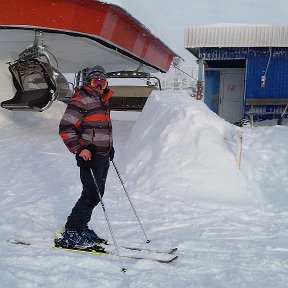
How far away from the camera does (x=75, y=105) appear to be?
372cm

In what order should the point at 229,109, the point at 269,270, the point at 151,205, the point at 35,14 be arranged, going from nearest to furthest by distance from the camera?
the point at 269,270 < the point at 151,205 < the point at 35,14 < the point at 229,109

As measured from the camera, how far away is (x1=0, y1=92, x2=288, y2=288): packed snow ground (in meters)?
3.17

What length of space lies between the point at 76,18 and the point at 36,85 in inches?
81.6

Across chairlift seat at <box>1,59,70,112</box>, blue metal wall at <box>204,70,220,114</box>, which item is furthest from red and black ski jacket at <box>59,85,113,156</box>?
blue metal wall at <box>204,70,220,114</box>

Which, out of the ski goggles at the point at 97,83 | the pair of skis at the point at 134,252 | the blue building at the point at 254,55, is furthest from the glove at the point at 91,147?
the blue building at the point at 254,55

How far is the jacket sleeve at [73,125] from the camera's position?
366cm

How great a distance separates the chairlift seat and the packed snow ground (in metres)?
1.10

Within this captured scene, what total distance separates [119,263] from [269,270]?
4.19 feet

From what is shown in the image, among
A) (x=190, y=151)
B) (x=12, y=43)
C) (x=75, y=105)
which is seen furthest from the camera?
(x=12, y=43)

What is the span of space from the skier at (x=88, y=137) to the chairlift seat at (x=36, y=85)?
5722 mm

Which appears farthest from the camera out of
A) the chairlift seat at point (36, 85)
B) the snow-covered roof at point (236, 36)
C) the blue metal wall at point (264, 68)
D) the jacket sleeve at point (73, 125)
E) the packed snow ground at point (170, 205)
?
the blue metal wall at point (264, 68)

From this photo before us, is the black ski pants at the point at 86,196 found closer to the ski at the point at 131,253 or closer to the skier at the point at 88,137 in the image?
the skier at the point at 88,137

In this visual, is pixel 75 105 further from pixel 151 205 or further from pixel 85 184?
pixel 151 205

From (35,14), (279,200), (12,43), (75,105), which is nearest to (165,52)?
(12,43)
